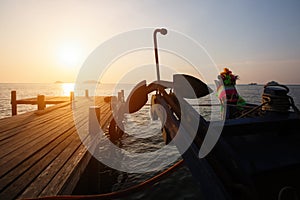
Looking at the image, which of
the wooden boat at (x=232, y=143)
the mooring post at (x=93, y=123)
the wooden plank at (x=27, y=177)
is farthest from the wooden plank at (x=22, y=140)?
the wooden boat at (x=232, y=143)

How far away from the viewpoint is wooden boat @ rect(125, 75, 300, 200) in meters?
1.53

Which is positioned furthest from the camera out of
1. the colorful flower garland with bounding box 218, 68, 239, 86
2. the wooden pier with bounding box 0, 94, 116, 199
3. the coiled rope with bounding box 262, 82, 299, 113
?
the colorful flower garland with bounding box 218, 68, 239, 86

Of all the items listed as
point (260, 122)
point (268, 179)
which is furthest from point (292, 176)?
point (260, 122)

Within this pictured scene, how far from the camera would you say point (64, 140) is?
643 cm

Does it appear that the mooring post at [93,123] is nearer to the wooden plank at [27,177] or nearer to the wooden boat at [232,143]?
the wooden plank at [27,177]

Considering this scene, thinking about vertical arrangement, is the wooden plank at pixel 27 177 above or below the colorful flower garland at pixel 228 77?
below

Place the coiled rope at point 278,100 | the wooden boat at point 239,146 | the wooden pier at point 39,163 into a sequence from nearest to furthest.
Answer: the wooden boat at point 239,146 < the coiled rope at point 278,100 < the wooden pier at point 39,163

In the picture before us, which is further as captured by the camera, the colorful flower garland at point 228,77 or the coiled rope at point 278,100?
the colorful flower garland at point 228,77

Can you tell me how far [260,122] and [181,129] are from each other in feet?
4.05

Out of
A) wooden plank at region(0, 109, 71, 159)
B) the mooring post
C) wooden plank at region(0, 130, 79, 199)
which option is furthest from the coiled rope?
the mooring post

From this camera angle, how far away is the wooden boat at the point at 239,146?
153 centimetres

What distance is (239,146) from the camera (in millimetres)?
2359

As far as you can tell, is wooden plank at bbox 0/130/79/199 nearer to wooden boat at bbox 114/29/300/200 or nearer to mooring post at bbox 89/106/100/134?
mooring post at bbox 89/106/100/134

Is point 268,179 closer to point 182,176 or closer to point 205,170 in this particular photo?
point 205,170
